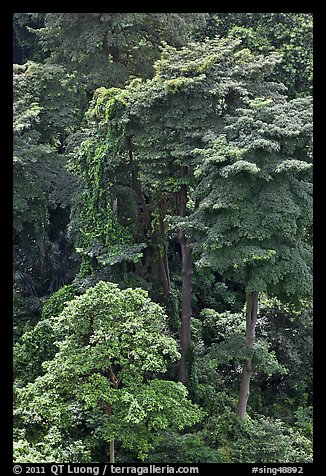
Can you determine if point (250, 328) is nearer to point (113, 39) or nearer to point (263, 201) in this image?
point (263, 201)

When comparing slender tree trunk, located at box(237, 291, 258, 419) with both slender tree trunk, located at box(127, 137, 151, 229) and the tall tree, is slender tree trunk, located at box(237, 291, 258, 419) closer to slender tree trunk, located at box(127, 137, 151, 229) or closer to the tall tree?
the tall tree

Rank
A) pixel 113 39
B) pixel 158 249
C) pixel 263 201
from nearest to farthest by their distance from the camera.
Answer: pixel 263 201 → pixel 158 249 → pixel 113 39

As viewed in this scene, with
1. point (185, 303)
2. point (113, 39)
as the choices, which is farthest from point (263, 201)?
point (113, 39)

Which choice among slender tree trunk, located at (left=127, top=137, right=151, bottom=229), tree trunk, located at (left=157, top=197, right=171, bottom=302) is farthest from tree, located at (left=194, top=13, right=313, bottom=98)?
slender tree trunk, located at (left=127, top=137, right=151, bottom=229)

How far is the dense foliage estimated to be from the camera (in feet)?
21.9

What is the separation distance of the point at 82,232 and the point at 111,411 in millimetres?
3744

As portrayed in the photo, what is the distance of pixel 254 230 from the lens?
294 inches

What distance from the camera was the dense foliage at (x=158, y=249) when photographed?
21.9 feet

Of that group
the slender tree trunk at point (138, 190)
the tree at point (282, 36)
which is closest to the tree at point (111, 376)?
the slender tree trunk at point (138, 190)

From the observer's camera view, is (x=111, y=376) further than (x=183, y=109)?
No

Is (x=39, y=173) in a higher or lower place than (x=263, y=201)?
higher

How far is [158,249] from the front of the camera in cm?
1020

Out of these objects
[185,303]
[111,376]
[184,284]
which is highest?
[184,284]

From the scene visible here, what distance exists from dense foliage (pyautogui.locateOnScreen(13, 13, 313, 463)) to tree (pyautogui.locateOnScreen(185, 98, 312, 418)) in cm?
2
